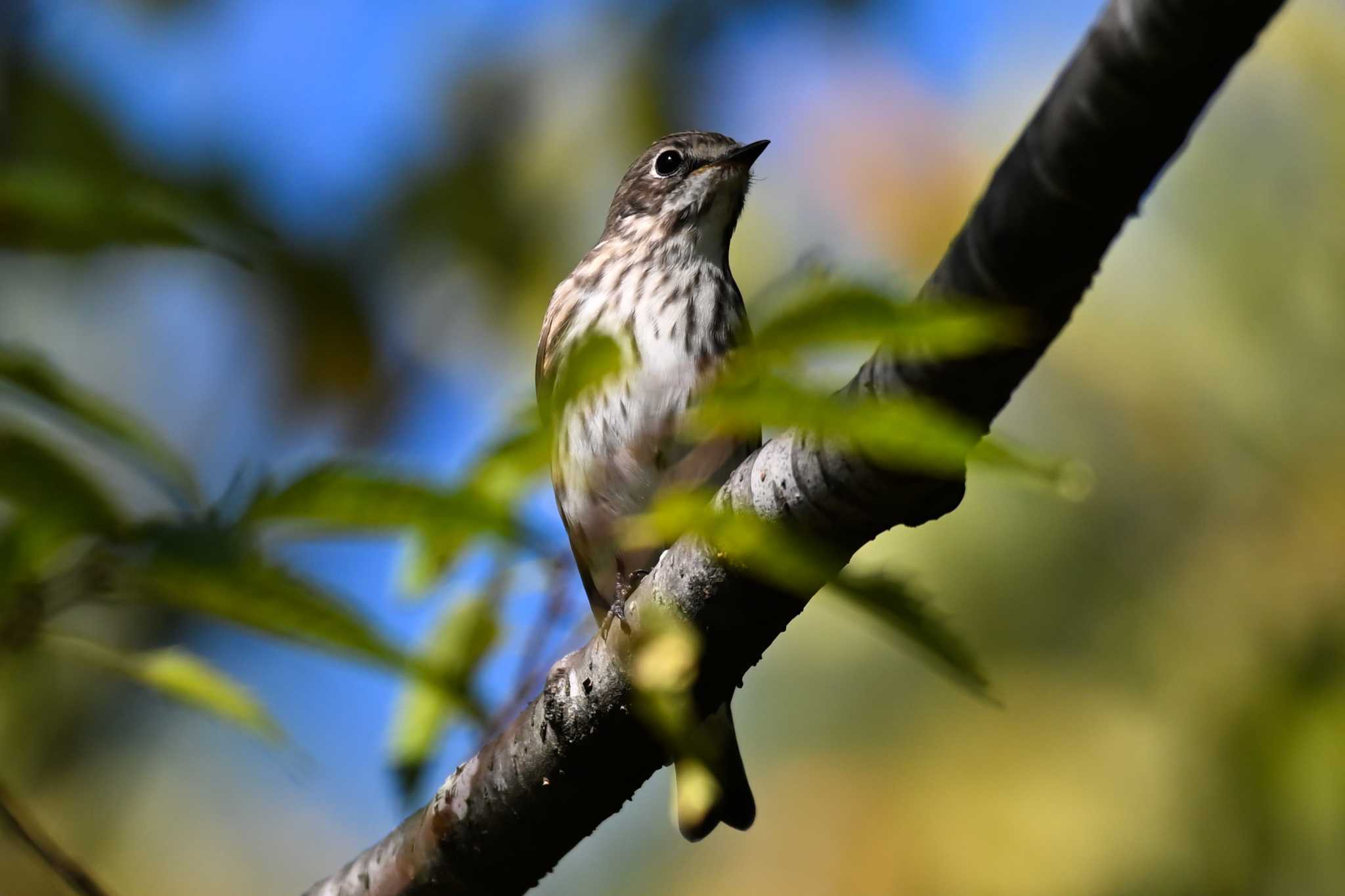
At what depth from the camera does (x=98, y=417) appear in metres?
1.29

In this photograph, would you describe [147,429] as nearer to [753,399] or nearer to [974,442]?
[753,399]

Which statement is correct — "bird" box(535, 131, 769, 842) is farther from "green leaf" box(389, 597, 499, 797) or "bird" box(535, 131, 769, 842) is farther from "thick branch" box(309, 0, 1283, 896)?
"green leaf" box(389, 597, 499, 797)

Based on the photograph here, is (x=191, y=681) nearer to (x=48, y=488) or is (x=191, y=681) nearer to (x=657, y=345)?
(x=48, y=488)

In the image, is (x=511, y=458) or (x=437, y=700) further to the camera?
(x=437, y=700)

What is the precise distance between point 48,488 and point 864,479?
48.2 inches

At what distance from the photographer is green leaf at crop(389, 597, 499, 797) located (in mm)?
2555

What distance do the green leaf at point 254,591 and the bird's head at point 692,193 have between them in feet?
14.7

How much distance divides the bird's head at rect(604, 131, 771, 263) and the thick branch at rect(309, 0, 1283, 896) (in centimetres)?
264

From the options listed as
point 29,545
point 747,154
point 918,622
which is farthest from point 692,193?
point 29,545

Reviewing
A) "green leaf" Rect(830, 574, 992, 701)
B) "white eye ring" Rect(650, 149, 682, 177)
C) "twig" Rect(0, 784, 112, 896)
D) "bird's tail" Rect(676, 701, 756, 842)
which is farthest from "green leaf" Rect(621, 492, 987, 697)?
"white eye ring" Rect(650, 149, 682, 177)

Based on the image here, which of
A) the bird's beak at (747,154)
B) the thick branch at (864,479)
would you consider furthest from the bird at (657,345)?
the thick branch at (864,479)

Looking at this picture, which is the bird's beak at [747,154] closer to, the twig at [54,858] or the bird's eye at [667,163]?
the bird's eye at [667,163]

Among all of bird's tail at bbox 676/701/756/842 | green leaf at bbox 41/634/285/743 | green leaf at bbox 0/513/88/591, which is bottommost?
bird's tail at bbox 676/701/756/842

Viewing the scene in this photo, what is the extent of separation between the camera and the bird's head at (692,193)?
225 inches
